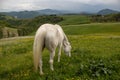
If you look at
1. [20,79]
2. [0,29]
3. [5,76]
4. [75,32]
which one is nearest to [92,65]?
[20,79]

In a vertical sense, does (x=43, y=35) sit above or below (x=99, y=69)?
above

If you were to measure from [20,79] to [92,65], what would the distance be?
4.00 meters

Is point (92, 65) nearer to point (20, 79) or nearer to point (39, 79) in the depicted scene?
point (39, 79)

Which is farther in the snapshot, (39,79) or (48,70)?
(48,70)

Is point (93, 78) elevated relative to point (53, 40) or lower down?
lower down

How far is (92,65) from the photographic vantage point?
44.9 feet

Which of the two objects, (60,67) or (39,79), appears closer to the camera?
(39,79)

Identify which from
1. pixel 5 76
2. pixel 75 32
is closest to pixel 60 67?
pixel 5 76

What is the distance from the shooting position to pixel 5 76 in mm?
14594

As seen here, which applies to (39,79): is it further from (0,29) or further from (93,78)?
(0,29)

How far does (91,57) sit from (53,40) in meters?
5.17

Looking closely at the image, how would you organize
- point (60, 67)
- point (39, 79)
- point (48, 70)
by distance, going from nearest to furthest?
1. point (39, 79)
2. point (48, 70)
3. point (60, 67)

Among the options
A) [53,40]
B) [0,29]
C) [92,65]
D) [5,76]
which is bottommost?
[0,29]

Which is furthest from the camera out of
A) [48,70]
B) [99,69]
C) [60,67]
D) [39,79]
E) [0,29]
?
[0,29]
